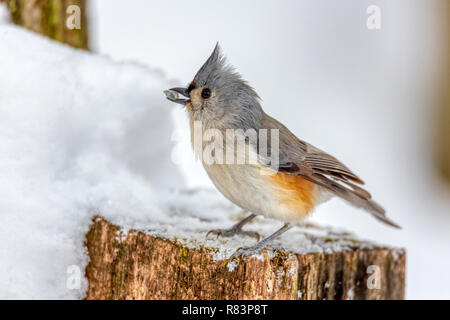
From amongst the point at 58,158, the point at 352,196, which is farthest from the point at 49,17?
the point at 352,196

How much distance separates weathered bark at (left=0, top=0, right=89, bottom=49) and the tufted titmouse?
1119 mm

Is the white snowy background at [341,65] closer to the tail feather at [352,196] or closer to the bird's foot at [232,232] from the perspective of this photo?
the tail feather at [352,196]

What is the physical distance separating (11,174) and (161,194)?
79 centimetres

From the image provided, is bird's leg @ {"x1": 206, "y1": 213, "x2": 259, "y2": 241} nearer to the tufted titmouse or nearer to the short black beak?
the tufted titmouse

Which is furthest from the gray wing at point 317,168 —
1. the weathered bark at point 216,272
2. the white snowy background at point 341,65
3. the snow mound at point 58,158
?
the white snowy background at point 341,65

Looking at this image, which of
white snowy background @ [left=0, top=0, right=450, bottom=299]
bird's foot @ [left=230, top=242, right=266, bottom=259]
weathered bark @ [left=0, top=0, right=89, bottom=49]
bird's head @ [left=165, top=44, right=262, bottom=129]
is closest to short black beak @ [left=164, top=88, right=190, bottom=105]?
bird's head @ [left=165, top=44, right=262, bottom=129]

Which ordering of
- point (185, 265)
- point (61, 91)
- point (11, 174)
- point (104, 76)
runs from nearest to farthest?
point (185, 265) → point (11, 174) → point (61, 91) → point (104, 76)

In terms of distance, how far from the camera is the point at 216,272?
4.95 feet

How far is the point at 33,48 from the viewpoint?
76.4 inches

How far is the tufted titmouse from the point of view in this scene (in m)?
1.63

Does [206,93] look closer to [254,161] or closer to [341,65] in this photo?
[254,161]

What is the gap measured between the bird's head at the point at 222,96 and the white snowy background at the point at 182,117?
459 mm

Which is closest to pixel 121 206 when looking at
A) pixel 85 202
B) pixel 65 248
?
pixel 85 202

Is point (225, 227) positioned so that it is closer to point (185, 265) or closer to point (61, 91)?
point (185, 265)
